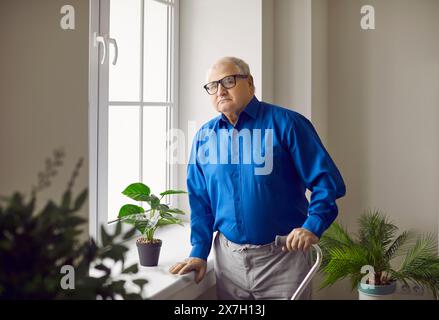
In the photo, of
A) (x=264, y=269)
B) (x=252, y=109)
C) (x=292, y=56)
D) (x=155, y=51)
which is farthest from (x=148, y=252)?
(x=292, y=56)

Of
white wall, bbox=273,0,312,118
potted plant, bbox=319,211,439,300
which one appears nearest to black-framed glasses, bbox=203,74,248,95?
white wall, bbox=273,0,312,118

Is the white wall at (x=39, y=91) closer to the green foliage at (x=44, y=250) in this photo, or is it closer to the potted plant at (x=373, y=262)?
the green foliage at (x=44, y=250)

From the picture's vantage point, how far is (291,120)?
201 cm

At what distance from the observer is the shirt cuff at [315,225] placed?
191 centimetres

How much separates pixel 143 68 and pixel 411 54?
4.24 ft

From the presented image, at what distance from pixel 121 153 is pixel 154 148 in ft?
A: 0.96

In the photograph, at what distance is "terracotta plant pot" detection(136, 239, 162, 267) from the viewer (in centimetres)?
214


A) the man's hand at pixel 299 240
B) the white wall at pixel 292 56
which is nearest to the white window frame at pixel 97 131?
the man's hand at pixel 299 240

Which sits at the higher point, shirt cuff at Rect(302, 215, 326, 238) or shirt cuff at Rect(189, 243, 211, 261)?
shirt cuff at Rect(302, 215, 326, 238)

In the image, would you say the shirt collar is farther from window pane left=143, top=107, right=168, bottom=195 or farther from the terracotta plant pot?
window pane left=143, top=107, right=168, bottom=195

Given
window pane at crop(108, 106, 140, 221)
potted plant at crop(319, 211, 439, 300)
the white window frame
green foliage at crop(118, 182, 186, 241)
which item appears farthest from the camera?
potted plant at crop(319, 211, 439, 300)

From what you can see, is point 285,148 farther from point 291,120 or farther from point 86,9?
point 86,9

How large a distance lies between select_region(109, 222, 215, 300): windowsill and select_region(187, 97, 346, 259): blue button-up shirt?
125 millimetres
